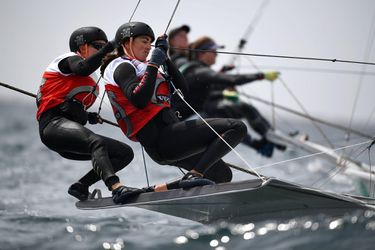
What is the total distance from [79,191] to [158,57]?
4.07 ft

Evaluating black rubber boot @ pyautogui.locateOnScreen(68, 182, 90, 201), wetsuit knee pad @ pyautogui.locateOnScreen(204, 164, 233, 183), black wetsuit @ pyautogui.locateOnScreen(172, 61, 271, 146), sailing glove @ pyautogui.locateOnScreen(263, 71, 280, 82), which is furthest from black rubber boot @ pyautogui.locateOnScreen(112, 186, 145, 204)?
sailing glove @ pyautogui.locateOnScreen(263, 71, 280, 82)

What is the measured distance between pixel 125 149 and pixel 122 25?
2.86 ft

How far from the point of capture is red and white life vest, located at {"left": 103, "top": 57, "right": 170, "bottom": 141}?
203 inches

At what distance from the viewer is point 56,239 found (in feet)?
18.9

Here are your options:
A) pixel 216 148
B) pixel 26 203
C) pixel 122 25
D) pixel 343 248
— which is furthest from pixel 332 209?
pixel 26 203

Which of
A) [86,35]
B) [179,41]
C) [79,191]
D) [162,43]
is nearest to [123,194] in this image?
[79,191]

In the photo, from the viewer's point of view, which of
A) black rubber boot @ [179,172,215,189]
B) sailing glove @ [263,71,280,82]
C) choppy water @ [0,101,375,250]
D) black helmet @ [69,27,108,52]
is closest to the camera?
black rubber boot @ [179,172,215,189]

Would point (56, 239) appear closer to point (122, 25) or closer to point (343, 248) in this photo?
point (122, 25)

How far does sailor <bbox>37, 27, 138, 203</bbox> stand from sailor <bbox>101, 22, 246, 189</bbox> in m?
0.15

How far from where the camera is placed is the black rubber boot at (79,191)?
5578 mm

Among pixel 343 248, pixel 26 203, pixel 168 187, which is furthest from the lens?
pixel 26 203

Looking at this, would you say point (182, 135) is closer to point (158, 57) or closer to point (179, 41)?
point (158, 57)

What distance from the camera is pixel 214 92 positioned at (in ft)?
34.8

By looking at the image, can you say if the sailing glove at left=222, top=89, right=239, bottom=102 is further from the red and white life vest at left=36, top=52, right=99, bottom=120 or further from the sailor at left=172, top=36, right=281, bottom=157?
the red and white life vest at left=36, top=52, right=99, bottom=120
